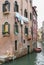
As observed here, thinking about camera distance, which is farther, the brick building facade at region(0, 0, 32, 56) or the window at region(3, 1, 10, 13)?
the window at region(3, 1, 10, 13)

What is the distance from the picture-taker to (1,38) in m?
32.9

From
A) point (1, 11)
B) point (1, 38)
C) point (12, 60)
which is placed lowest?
point (12, 60)

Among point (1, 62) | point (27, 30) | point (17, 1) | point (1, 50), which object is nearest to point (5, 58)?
point (1, 62)

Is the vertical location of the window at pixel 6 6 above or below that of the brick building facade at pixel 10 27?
above

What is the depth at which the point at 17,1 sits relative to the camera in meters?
35.3

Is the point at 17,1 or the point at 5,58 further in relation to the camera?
the point at 17,1

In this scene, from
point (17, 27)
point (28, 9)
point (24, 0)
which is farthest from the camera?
point (28, 9)

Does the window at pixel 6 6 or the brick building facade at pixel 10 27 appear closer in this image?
the brick building facade at pixel 10 27

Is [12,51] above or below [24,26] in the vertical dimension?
below

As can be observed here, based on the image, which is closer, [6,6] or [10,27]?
[10,27]

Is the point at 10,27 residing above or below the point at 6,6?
below

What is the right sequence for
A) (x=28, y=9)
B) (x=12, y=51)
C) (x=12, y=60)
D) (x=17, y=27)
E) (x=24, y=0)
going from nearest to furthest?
(x=12, y=60)
(x=12, y=51)
(x=17, y=27)
(x=24, y=0)
(x=28, y=9)

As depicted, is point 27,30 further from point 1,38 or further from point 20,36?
point 1,38

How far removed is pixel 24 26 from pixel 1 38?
7.09 meters
